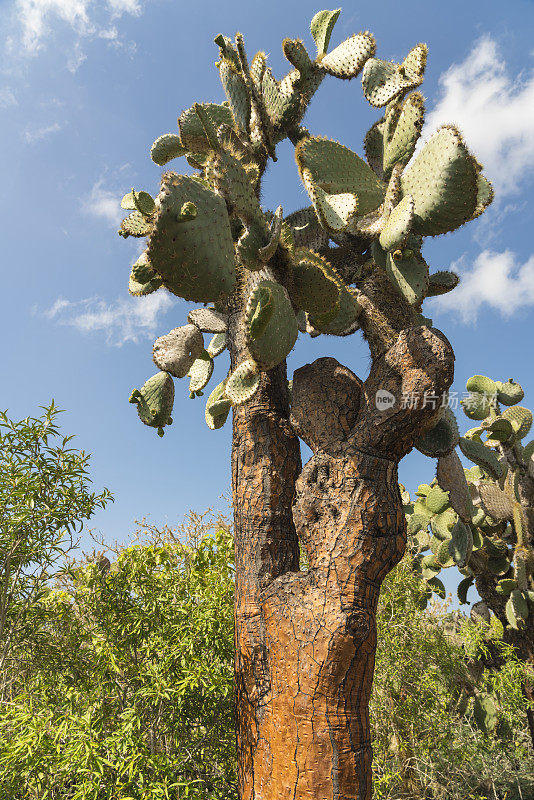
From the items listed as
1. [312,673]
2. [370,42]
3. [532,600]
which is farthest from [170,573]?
[532,600]

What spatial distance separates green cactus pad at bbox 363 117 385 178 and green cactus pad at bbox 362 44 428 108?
0.77 feet

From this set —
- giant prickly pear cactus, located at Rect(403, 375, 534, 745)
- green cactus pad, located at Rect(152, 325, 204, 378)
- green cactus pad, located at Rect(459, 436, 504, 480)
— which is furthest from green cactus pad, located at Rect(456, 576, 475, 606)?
green cactus pad, located at Rect(152, 325, 204, 378)

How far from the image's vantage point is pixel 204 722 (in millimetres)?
2982

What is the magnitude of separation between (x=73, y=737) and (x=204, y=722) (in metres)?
0.79

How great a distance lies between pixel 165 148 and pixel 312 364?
1.85 metres

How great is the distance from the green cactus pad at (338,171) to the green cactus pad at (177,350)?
111 cm

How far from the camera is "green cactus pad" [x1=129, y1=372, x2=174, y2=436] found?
123 inches

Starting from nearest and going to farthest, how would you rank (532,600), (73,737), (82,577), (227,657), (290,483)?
(73,737) < (290,483) < (227,657) < (82,577) < (532,600)

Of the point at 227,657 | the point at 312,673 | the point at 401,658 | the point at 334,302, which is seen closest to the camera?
the point at 312,673

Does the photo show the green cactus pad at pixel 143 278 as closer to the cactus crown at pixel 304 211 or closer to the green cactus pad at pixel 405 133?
the cactus crown at pixel 304 211

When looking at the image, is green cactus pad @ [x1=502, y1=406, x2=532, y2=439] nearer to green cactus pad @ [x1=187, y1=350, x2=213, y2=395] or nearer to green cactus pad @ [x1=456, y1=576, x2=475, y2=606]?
green cactus pad @ [x1=456, y1=576, x2=475, y2=606]

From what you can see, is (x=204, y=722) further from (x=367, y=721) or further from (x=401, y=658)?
(x=401, y=658)

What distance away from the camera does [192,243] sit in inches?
79.0

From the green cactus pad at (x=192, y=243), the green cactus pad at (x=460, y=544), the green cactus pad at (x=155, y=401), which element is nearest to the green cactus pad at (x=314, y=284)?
the green cactus pad at (x=192, y=243)
